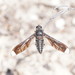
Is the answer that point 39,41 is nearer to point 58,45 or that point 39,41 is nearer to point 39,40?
point 39,40

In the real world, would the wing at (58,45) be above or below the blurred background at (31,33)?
below

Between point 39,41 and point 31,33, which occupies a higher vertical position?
point 31,33

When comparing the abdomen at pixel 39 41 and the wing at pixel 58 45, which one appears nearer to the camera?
the abdomen at pixel 39 41

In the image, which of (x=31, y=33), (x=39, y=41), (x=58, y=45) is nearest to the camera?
(x=39, y=41)

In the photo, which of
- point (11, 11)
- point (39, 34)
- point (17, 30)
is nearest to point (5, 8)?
point (11, 11)

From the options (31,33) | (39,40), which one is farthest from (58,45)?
(31,33)

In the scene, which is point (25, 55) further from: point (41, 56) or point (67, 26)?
point (67, 26)

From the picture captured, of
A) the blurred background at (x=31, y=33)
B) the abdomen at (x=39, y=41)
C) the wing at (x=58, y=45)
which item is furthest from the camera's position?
the blurred background at (x=31, y=33)

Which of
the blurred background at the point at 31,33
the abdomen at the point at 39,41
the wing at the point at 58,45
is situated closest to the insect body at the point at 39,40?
the abdomen at the point at 39,41

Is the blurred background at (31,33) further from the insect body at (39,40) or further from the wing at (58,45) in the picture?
the insect body at (39,40)
